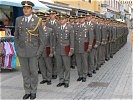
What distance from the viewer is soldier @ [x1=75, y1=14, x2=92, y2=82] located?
398 inches

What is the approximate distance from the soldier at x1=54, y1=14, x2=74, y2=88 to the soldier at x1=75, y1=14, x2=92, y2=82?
3.19 feet

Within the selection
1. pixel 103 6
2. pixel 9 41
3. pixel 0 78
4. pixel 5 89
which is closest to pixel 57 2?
pixel 9 41

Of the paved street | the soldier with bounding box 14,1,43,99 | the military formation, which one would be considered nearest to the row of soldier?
the military formation

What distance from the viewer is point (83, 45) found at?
33.1 ft

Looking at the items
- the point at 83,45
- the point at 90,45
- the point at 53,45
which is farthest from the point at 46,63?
the point at 90,45

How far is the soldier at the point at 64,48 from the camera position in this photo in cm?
909

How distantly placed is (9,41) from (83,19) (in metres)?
2.70

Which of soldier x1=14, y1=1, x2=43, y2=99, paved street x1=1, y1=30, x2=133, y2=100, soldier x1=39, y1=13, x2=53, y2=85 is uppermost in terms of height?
soldier x1=14, y1=1, x2=43, y2=99

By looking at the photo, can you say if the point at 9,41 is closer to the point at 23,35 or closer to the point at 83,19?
the point at 83,19

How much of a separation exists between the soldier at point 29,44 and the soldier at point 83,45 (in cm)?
266

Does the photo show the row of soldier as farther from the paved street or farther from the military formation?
the paved street

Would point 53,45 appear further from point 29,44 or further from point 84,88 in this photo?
point 29,44

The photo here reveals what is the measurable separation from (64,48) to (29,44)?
1.70 meters

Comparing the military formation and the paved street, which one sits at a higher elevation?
the military formation
